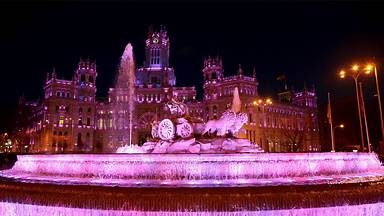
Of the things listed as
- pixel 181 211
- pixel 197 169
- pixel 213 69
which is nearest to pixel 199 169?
pixel 197 169

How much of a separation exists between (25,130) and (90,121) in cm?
2893

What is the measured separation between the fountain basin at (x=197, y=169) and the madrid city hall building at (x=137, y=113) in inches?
2620

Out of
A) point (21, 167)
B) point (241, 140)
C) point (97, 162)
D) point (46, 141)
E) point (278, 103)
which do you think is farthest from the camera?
point (278, 103)

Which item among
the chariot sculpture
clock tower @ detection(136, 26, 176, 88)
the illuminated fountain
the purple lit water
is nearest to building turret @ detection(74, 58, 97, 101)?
clock tower @ detection(136, 26, 176, 88)

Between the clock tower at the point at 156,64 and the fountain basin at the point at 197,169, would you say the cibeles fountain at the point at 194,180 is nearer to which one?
the fountain basin at the point at 197,169

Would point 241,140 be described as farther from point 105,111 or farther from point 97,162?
point 105,111

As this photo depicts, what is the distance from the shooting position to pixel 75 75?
94312mm

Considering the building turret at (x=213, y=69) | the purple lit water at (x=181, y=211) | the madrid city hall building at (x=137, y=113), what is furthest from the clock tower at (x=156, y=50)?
the purple lit water at (x=181, y=211)

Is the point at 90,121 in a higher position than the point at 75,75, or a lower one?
lower

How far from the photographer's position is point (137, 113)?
92125 mm

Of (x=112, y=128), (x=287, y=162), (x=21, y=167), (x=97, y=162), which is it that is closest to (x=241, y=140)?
(x=287, y=162)

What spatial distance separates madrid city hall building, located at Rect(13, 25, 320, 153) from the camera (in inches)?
3349

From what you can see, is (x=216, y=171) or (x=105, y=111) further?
(x=105, y=111)

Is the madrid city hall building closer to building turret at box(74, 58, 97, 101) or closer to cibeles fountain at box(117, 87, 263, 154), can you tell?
building turret at box(74, 58, 97, 101)
